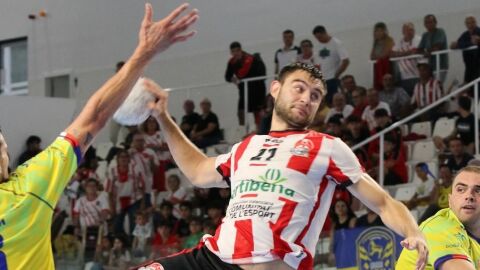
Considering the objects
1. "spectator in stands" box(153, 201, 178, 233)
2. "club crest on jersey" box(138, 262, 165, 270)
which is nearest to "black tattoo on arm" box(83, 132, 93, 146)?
"club crest on jersey" box(138, 262, 165, 270)

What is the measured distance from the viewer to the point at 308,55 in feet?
47.9

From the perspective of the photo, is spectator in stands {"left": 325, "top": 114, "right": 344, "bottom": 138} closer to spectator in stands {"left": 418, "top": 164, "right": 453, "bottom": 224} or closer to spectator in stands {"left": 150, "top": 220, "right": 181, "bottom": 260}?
spectator in stands {"left": 418, "top": 164, "right": 453, "bottom": 224}

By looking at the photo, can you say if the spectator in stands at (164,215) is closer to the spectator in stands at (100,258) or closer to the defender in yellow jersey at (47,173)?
the spectator in stands at (100,258)

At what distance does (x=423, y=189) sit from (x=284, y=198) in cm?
680

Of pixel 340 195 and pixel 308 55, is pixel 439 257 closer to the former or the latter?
pixel 340 195

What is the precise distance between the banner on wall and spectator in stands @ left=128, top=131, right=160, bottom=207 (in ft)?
19.2

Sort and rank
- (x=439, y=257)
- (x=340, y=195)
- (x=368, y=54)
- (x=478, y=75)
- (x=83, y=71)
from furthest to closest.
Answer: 1. (x=83, y=71)
2. (x=368, y=54)
3. (x=478, y=75)
4. (x=340, y=195)
5. (x=439, y=257)

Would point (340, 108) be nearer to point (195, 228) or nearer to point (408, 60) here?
point (408, 60)

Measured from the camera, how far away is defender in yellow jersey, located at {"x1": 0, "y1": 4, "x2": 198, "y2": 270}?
3.84m

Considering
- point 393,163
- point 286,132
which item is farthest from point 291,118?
point 393,163

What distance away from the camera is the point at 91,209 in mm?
14672

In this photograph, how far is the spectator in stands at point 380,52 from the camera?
14.2 meters

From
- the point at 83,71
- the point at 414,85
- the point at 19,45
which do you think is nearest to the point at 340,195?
the point at 414,85

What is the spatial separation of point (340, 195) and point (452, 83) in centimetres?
358
